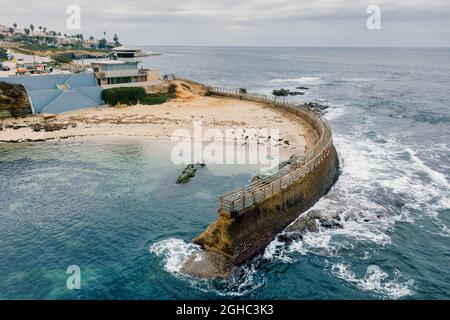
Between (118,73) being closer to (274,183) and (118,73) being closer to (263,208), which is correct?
(274,183)

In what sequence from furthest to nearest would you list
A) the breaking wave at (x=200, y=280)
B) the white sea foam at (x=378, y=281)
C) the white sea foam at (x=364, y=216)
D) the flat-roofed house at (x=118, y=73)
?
the flat-roofed house at (x=118, y=73) < the white sea foam at (x=364, y=216) < the white sea foam at (x=378, y=281) < the breaking wave at (x=200, y=280)

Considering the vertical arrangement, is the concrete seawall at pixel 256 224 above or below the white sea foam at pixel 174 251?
above

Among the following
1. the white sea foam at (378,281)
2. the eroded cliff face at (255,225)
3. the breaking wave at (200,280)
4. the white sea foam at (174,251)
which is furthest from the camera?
the eroded cliff face at (255,225)

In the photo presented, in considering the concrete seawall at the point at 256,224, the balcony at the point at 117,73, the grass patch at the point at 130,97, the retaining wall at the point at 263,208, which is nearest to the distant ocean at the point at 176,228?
the concrete seawall at the point at 256,224

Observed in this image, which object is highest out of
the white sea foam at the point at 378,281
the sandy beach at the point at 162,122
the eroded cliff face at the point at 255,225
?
the sandy beach at the point at 162,122

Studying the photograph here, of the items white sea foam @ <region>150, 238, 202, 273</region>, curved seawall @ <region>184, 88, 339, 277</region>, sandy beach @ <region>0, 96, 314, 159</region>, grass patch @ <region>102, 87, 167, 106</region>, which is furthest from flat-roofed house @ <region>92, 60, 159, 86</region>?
white sea foam @ <region>150, 238, 202, 273</region>

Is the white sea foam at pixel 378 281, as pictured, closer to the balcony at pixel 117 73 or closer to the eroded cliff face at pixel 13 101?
the eroded cliff face at pixel 13 101
